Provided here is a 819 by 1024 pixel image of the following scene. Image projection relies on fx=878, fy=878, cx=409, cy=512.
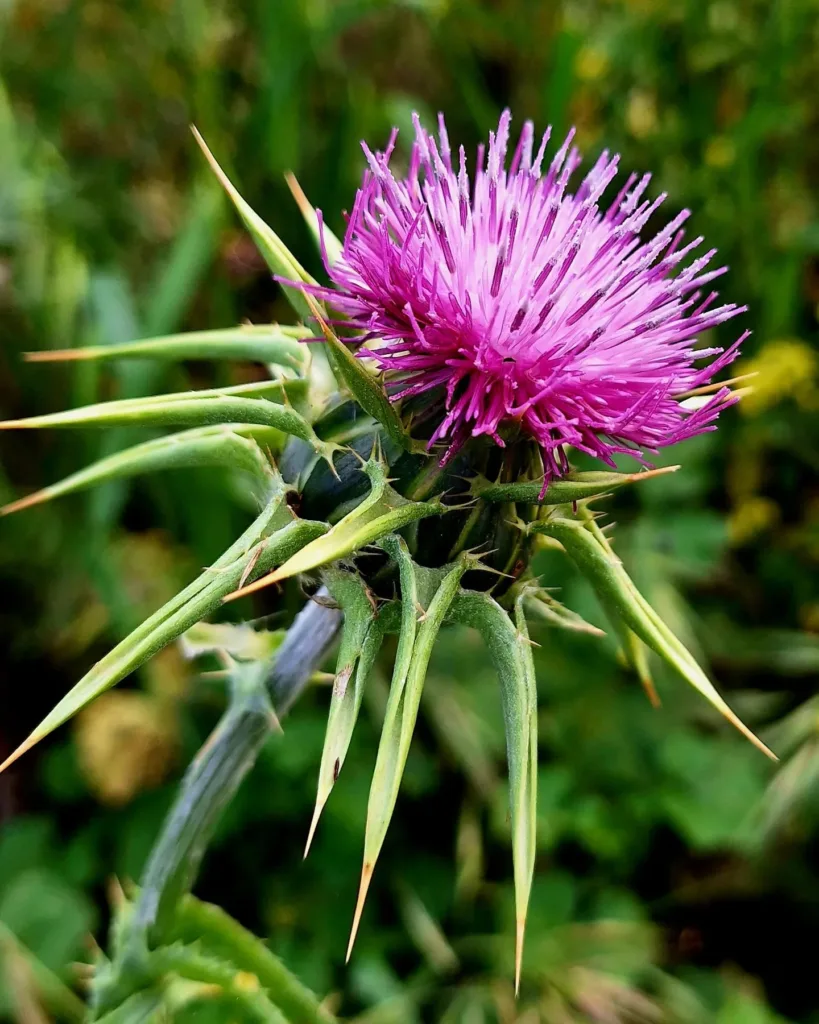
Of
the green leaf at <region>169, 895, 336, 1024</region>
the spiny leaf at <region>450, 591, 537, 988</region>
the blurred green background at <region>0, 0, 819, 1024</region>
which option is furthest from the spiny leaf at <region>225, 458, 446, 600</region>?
the blurred green background at <region>0, 0, 819, 1024</region>

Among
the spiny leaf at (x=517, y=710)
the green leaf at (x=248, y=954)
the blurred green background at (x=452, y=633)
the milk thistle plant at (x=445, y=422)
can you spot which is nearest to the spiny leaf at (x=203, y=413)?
the milk thistle plant at (x=445, y=422)

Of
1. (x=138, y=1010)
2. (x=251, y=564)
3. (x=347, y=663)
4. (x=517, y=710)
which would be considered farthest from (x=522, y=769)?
(x=138, y=1010)

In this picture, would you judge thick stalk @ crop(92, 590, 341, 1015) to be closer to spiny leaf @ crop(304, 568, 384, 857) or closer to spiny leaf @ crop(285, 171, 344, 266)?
spiny leaf @ crop(304, 568, 384, 857)

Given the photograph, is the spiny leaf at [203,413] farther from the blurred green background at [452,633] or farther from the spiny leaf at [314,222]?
the blurred green background at [452,633]

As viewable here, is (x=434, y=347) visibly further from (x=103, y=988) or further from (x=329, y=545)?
(x=103, y=988)

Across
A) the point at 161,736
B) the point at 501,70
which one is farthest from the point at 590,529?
the point at 501,70

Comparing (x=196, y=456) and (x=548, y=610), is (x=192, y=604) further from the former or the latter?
(x=548, y=610)
